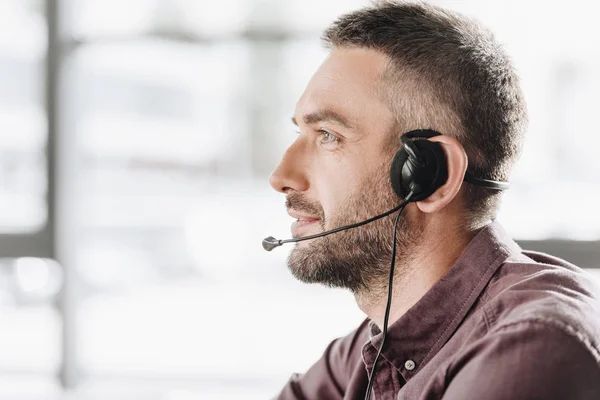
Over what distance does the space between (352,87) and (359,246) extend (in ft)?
0.88

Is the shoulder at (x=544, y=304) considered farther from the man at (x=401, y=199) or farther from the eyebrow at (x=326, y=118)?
the eyebrow at (x=326, y=118)

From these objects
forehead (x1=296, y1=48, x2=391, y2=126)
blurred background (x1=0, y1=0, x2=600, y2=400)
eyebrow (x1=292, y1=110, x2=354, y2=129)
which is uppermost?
forehead (x1=296, y1=48, x2=391, y2=126)

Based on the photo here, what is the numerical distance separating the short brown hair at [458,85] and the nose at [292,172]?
0.62ft

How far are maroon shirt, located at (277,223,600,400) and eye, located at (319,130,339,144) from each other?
0.29 meters

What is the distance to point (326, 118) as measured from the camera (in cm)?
117

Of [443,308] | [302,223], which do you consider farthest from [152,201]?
[443,308]

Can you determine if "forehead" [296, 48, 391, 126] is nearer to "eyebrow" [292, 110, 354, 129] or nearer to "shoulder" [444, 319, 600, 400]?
"eyebrow" [292, 110, 354, 129]

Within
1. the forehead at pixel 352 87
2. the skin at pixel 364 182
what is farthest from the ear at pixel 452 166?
the forehead at pixel 352 87

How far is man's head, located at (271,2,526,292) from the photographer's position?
1093mm

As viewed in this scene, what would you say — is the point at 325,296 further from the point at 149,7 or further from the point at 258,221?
the point at 149,7

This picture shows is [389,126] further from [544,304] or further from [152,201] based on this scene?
[152,201]

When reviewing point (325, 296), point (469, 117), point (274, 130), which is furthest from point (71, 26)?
point (469, 117)

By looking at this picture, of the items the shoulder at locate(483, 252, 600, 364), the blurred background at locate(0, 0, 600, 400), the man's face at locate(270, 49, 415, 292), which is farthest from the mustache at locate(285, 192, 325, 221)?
the blurred background at locate(0, 0, 600, 400)

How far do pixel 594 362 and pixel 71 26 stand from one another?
2.31m
